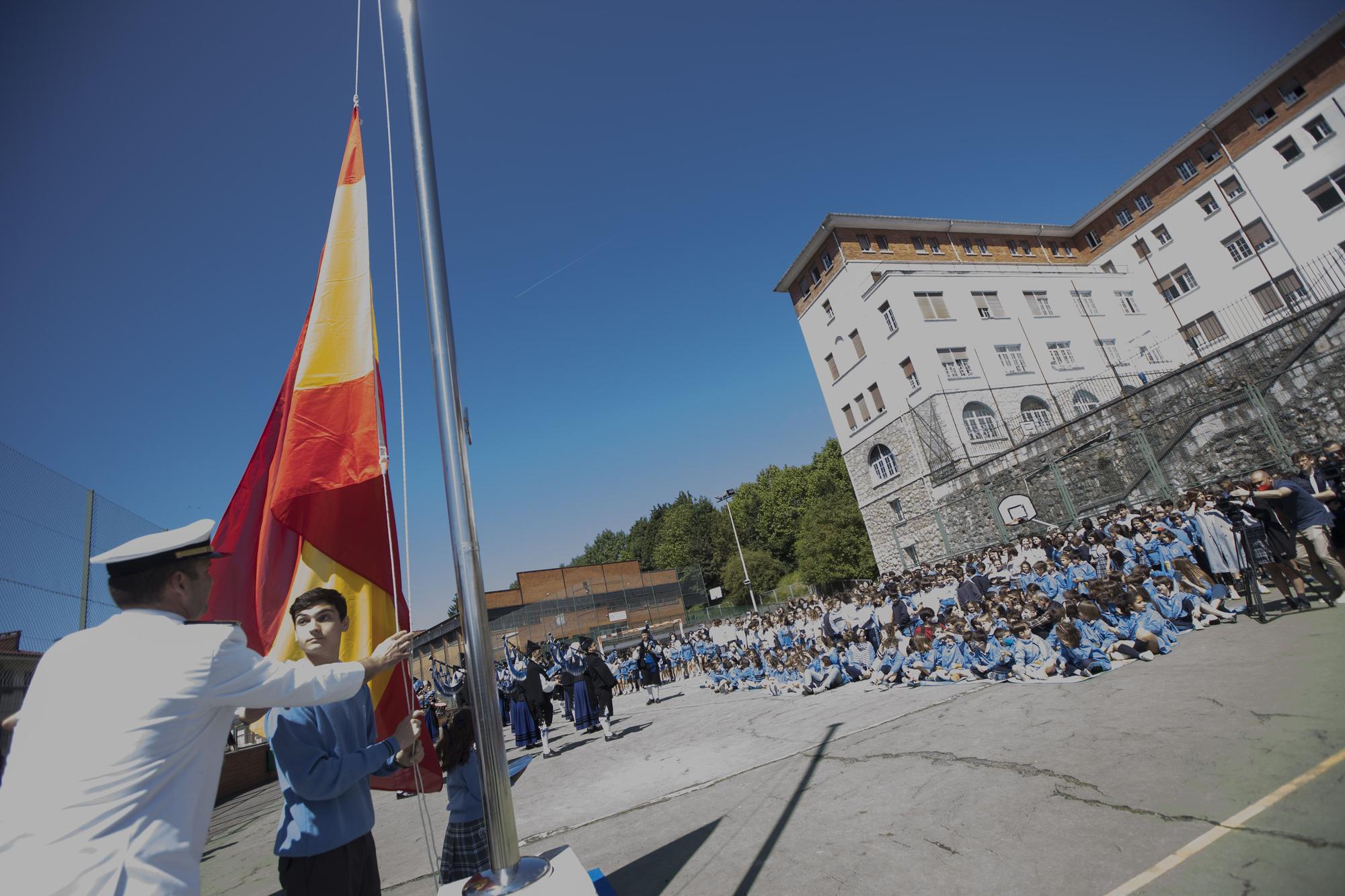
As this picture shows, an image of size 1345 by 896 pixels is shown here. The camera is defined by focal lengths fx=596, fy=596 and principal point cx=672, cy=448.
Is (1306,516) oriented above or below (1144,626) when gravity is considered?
above

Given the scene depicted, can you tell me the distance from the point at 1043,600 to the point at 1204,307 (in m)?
34.8

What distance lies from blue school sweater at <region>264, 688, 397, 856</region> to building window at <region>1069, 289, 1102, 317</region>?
3974 centimetres

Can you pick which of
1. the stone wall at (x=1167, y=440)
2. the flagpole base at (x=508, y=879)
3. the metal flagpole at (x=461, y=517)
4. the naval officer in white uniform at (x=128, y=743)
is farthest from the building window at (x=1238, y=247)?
the naval officer in white uniform at (x=128, y=743)

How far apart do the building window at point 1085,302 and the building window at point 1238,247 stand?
6328 mm

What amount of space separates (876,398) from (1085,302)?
1423 cm

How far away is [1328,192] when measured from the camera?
27094 millimetres

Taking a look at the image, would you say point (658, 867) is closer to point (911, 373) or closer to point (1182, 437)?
point (1182, 437)

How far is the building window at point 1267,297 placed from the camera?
2920 centimetres

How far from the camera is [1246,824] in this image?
3.21 m

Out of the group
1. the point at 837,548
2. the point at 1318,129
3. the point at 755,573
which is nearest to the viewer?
the point at 1318,129

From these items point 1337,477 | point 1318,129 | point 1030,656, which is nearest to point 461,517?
point 1030,656

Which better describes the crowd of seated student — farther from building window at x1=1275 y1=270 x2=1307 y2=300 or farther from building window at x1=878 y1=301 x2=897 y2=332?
building window at x1=1275 y1=270 x2=1307 y2=300

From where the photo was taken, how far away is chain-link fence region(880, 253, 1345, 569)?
15.3 m

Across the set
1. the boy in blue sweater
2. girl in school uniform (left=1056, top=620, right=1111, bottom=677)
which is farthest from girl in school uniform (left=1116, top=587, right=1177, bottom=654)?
the boy in blue sweater
